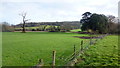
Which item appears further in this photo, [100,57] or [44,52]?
[44,52]

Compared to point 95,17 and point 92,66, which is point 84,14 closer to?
point 95,17

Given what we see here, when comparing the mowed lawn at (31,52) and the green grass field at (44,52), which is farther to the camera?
the mowed lawn at (31,52)

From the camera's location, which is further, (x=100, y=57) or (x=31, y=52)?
(x=31, y=52)

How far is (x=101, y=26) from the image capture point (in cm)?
4416

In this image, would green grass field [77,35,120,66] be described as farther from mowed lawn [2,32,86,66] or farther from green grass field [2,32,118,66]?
mowed lawn [2,32,86,66]

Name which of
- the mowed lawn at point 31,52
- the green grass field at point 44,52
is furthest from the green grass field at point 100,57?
the mowed lawn at point 31,52

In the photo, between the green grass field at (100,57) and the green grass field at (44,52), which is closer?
the green grass field at (100,57)

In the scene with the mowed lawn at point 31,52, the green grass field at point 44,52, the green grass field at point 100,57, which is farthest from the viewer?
the mowed lawn at point 31,52

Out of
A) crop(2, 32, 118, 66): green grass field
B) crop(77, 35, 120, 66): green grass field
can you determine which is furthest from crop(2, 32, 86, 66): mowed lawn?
crop(77, 35, 120, 66): green grass field

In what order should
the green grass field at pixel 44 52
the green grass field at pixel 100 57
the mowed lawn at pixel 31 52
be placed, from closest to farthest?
the green grass field at pixel 100 57 → the green grass field at pixel 44 52 → the mowed lawn at pixel 31 52

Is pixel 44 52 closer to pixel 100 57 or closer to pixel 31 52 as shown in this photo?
pixel 31 52

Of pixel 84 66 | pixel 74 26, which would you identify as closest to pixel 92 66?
pixel 84 66

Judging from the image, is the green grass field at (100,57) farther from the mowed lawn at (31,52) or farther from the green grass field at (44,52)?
the mowed lawn at (31,52)

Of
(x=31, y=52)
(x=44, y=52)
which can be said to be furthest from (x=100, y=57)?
(x=31, y=52)
